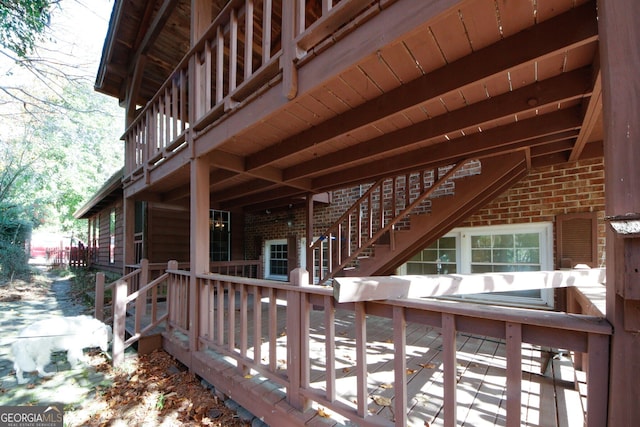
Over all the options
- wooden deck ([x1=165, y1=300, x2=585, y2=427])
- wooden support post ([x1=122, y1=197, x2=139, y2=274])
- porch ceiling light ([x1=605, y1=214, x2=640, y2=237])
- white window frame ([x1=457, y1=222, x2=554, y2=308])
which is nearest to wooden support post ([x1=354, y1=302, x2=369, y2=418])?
wooden deck ([x1=165, y1=300, x2=585, y2=427])

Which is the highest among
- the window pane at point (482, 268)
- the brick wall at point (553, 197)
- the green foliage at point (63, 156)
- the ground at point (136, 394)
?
the green foliage at point (63, 156)

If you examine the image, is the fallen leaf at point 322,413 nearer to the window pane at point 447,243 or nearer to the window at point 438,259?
the window at point 438,259

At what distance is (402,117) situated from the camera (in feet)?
8.93

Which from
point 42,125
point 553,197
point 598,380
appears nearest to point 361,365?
point 598,380

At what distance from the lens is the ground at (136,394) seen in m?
2.38

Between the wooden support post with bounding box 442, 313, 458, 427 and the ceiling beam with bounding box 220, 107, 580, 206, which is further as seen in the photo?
the ceiling beam with bounding box 220, 107, 580, 206

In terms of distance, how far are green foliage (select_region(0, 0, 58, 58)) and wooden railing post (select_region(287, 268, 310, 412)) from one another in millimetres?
6464

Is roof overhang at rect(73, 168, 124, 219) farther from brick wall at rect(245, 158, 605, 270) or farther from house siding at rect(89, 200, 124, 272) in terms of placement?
brick wall at rect(245, 158, 605, 270)

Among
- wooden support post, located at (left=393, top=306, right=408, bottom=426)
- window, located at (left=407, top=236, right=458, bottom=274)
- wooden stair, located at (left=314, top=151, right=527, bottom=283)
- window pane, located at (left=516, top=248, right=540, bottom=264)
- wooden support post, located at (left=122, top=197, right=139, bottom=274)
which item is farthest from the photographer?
wooden support post, located at (left=122, top=197, right=139, bottom=274)

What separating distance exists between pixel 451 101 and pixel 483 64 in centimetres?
62

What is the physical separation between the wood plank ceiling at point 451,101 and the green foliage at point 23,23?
4.46 metres

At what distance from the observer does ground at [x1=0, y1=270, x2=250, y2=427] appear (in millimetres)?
2383

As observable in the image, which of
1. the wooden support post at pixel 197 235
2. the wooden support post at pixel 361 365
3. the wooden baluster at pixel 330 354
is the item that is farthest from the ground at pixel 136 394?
the wooden support post at pixel 361 365

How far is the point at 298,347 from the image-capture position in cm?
200
